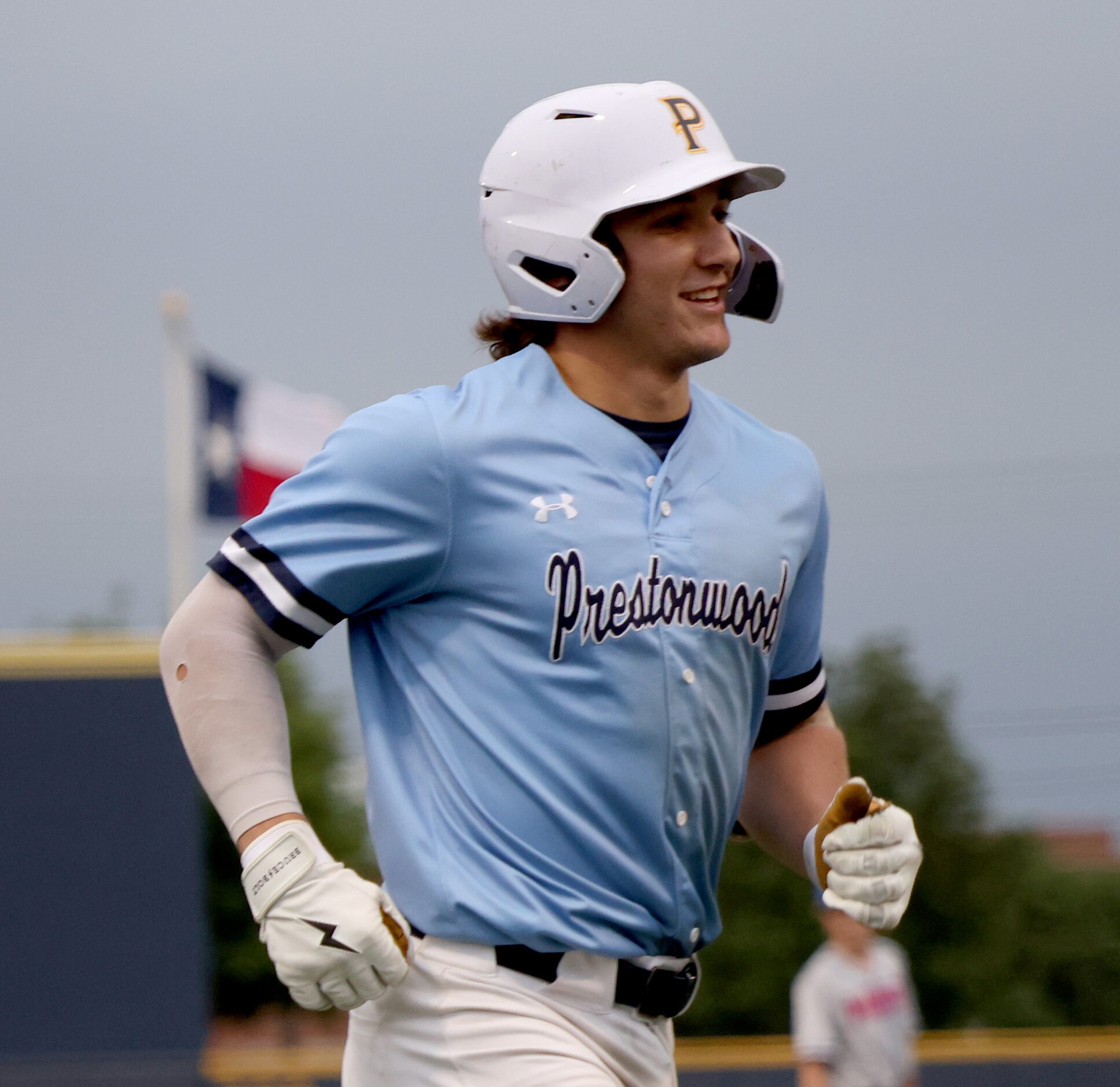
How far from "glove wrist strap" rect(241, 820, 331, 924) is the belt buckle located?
0.60 metres

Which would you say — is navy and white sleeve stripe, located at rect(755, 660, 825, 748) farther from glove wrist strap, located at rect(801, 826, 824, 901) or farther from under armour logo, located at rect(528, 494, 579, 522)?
under armour logo, located at rect(528, 494, 579, 522)

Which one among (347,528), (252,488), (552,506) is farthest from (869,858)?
(252,488)

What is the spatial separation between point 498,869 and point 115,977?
333 inches

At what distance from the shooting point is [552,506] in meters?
3.12

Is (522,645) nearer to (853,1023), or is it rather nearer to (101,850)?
(853,1023)

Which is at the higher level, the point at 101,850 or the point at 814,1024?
the point at 814,1024

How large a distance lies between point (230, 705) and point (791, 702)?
120cm

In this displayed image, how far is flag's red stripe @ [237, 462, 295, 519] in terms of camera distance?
45.3 ft

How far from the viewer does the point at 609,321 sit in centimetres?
334

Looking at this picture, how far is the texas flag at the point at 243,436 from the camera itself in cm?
1390

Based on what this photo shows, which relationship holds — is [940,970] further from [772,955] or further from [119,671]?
[119,671]

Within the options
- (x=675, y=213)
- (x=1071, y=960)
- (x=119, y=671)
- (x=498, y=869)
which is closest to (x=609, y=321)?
(x=675, y=213)

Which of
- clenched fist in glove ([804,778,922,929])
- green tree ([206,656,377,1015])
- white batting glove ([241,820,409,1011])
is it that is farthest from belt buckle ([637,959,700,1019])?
green tree ([206,656,377,1015])

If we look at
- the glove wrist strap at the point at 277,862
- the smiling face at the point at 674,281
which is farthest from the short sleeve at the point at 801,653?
the glove wrist strap at the point at 277,862
